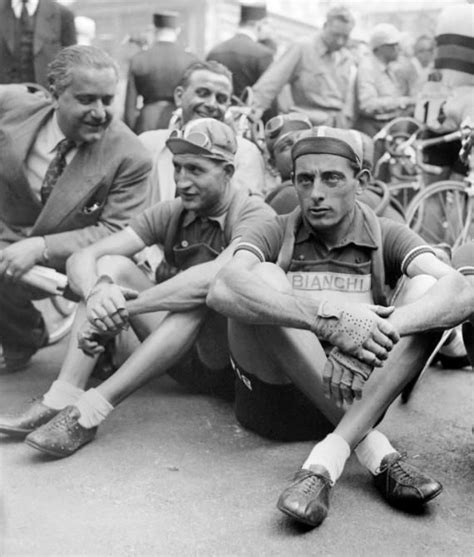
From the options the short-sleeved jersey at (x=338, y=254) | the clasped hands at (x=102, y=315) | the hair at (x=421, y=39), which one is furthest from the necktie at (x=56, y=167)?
the hair at (x=421, y=39)

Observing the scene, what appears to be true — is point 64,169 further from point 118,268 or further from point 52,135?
point 118,268

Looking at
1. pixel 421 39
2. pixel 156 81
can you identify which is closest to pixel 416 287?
pixel 156 81

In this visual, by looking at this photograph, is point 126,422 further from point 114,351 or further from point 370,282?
point 370,282

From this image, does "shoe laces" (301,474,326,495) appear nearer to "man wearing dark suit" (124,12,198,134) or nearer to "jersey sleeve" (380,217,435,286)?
"jersey sleeve" (380,217,435,286)

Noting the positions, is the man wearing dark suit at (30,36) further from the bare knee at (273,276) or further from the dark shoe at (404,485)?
the dark shoe at (404,485)

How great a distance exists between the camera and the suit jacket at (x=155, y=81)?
7.25m

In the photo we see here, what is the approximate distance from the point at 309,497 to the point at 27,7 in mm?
4420

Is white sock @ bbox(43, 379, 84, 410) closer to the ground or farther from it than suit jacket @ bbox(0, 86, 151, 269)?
closer to the ground

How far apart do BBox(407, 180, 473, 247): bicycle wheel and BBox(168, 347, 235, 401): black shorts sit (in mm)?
3186

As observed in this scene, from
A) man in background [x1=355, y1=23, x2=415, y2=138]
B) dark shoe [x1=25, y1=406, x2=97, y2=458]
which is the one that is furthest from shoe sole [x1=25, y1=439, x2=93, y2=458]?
man in background [x1=355, y1=23, x2=415, y2=138]

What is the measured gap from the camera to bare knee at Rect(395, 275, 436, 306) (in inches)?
132

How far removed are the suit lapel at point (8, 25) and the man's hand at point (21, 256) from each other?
7.59 ft

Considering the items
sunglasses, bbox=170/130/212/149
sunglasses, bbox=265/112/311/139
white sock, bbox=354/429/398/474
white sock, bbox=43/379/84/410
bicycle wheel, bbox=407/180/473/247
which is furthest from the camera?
bicycle wheel, bbox=407/180/473/247

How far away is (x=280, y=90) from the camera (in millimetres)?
7781
